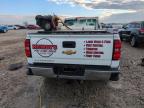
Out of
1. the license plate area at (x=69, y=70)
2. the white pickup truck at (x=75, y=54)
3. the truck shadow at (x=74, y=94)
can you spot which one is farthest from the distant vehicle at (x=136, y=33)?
the license plate area at (x=69, y=70)

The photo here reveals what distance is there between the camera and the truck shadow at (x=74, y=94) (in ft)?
18.0

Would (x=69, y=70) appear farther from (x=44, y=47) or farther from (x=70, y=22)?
(x=70, y=22)

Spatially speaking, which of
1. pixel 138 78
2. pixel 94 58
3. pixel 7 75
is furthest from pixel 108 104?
pixel 7 75

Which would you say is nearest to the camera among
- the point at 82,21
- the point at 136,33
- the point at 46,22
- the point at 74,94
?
the point at 74,94

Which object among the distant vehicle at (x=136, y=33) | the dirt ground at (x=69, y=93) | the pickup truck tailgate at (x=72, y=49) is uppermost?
the pickup truck tailgate at (x=72, y=49)

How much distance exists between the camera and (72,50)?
5.17 meters

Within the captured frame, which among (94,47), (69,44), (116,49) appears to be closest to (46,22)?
(69,44)

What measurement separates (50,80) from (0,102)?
1703 mm

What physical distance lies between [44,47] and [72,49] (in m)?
0.62

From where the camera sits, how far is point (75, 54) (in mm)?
5156

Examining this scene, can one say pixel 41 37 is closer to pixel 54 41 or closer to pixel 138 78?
pixel 54 41

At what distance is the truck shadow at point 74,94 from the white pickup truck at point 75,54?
0.65m

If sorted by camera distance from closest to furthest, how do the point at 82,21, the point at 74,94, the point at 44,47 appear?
the point at 44,47, the point at 74,94, the point at 82,21

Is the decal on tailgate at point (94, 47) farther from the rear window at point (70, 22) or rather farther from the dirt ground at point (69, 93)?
the rear window at point (70, 22)
